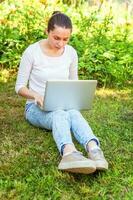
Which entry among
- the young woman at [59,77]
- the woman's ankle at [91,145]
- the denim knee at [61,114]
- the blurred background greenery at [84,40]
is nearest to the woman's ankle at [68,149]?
the young woman at [59,77]

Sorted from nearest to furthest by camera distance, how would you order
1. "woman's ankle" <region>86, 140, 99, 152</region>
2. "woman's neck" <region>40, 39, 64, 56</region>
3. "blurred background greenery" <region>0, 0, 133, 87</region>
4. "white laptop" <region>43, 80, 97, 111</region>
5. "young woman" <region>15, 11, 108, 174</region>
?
"young woman" <region>15, 11, 108, 174</region>
"woman's ankle" <region>86, 140, 99, 152</region>
"white laptop" <region>43, 80, 97, 111</region>
"woman's neck" <region>40, 39, 64, 56</region>
"blurred background greenery" <region>0, 0, 133, 87</region>

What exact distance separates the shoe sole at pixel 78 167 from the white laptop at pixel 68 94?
58 cm

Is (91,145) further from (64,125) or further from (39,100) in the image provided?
(39,100)

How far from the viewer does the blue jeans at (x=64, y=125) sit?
3.29 meters

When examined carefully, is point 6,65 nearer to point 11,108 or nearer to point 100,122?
point 11,108

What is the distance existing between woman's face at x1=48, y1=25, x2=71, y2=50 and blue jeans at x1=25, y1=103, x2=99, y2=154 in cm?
50

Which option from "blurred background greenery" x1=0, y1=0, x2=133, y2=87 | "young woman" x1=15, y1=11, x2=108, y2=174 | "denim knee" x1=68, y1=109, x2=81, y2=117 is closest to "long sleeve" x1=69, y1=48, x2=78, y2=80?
"young woman" x1=15, y1=11, x2=108, y2=174

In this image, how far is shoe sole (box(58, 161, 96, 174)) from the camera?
2939 mm

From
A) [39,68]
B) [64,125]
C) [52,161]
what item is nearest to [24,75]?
[39,68]

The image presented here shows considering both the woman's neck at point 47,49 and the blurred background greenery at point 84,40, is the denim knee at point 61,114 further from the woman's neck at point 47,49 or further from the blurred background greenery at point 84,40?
the blurred background greenery at point 84,40

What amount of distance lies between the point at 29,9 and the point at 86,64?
1148 mm

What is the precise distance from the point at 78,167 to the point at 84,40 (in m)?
3.13

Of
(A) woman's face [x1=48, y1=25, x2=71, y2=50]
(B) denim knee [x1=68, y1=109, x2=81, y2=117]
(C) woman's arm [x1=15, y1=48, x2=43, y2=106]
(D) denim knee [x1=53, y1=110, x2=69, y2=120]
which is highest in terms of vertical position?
(A) woman's face [x1=48, y1=25, x2=71, y2=50]

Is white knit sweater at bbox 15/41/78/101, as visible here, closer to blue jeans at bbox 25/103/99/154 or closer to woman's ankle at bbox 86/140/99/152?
blue jeans at bbox 25/103/99/154
